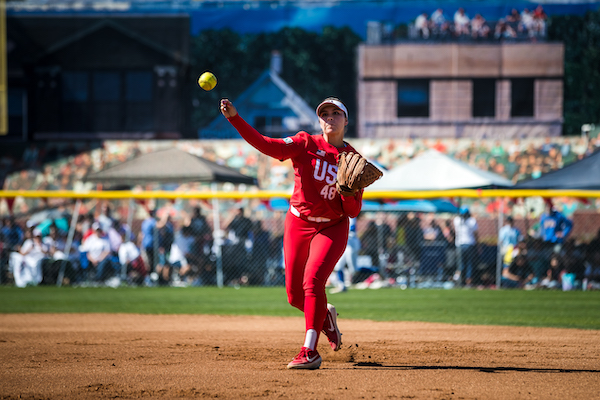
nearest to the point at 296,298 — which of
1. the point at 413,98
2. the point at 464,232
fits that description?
the point at 464,232

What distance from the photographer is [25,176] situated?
21.0m

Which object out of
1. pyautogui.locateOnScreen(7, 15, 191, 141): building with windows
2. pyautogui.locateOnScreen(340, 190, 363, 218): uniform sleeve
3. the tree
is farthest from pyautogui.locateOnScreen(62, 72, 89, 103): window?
pyautogui.locateOnScreen(340, 190, 363, 218): uniform sleeve

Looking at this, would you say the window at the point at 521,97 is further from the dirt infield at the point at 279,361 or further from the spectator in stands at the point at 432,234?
the dirt infield at the point at 279,361

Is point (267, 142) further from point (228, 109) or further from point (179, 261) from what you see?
point (179, 261)

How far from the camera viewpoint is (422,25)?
810 inches

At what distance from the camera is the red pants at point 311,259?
4.73 metres

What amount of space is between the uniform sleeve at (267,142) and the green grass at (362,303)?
4.08 meters

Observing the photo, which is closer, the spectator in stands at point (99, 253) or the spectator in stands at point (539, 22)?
the spectator in stands at point (99, 253)

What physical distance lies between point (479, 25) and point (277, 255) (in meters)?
11.0

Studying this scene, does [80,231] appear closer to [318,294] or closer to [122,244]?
[122,244]

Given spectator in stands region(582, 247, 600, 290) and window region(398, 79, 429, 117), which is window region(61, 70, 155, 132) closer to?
window region(398, 79, 429, 117)

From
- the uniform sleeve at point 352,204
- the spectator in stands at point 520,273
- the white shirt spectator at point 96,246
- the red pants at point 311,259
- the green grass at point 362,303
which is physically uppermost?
the uniform sleeve at point 352,204

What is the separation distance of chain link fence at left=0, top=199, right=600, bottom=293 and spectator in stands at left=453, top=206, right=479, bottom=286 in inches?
0.7

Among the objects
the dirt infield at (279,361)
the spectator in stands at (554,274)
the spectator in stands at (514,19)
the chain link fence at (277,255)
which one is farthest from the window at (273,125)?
the dirt infield at (279,361)
